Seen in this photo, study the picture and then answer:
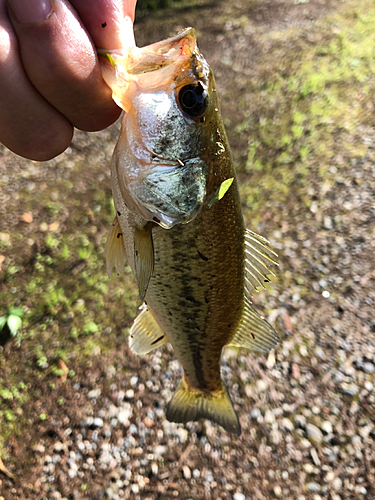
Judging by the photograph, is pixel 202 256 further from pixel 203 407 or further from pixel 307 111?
pixel 307 111

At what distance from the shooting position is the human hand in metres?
A: 1.14

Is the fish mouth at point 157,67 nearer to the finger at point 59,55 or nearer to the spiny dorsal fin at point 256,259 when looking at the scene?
the finger at point 59,55

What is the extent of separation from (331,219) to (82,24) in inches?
141

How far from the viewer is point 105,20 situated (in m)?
1.21

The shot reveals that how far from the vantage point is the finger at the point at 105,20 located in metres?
1.20

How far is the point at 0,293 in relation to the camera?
327 cm

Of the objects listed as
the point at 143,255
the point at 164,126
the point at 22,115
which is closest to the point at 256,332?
the point at 143,255

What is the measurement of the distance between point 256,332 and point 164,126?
112 centimetres

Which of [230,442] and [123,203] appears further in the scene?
[230,442]

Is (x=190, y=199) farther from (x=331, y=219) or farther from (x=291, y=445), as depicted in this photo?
(x=331, y=219)

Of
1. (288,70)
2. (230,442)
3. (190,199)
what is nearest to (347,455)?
(230,442)

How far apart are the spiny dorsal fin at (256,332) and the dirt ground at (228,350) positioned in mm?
1376

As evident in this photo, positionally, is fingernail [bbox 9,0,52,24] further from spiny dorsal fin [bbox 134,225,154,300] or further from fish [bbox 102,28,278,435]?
spiny dorsal fin [bbox 134,225,154,300]

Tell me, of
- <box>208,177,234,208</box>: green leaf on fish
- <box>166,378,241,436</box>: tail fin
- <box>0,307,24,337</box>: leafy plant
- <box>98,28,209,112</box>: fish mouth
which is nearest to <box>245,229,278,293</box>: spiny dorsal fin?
<box>208,177,234,208</box>: green leaf on fish
